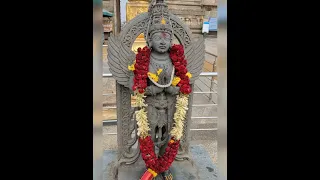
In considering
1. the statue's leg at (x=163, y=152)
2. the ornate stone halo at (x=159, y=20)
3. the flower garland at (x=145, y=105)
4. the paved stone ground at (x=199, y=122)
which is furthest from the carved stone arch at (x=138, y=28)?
the paved stone ground at (x=199, y=122)

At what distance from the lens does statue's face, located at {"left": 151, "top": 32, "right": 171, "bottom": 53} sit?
2301mm

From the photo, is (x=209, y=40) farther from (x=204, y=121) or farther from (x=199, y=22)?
(x=204, y=121)

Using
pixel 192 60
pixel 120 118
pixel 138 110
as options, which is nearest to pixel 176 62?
pixel 192 60

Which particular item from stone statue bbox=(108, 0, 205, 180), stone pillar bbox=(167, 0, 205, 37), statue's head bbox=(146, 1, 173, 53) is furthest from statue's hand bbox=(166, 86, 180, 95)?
stone pillar bbox=(167, 0, 205, 37)

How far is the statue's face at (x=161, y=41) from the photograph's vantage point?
7.55 feet

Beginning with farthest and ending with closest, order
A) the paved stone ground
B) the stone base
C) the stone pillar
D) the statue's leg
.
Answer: the stone pillar
the paved stone ground
the stone base
the statue's leg

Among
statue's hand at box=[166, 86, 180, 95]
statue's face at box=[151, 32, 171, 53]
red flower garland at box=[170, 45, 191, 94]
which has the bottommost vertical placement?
statue's hand at box=[166, 86, 180, 95]

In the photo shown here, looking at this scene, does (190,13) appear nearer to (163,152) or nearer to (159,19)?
(159,19)

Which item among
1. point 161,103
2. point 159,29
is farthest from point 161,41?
point 161,103

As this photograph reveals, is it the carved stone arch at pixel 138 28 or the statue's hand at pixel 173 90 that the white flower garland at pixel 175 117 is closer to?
the statue's hand at pixel 173 90

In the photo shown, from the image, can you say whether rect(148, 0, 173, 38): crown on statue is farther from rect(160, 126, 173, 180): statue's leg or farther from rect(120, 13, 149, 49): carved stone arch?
rect(160, 126, 173, 180): statue's leg

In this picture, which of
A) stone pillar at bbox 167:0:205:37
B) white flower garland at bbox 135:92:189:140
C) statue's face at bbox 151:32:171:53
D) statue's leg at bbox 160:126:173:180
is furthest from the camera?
stone pillar at bbox 167:0:205:37

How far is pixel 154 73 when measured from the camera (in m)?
2.36

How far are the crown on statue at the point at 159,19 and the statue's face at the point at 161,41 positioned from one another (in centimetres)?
3
